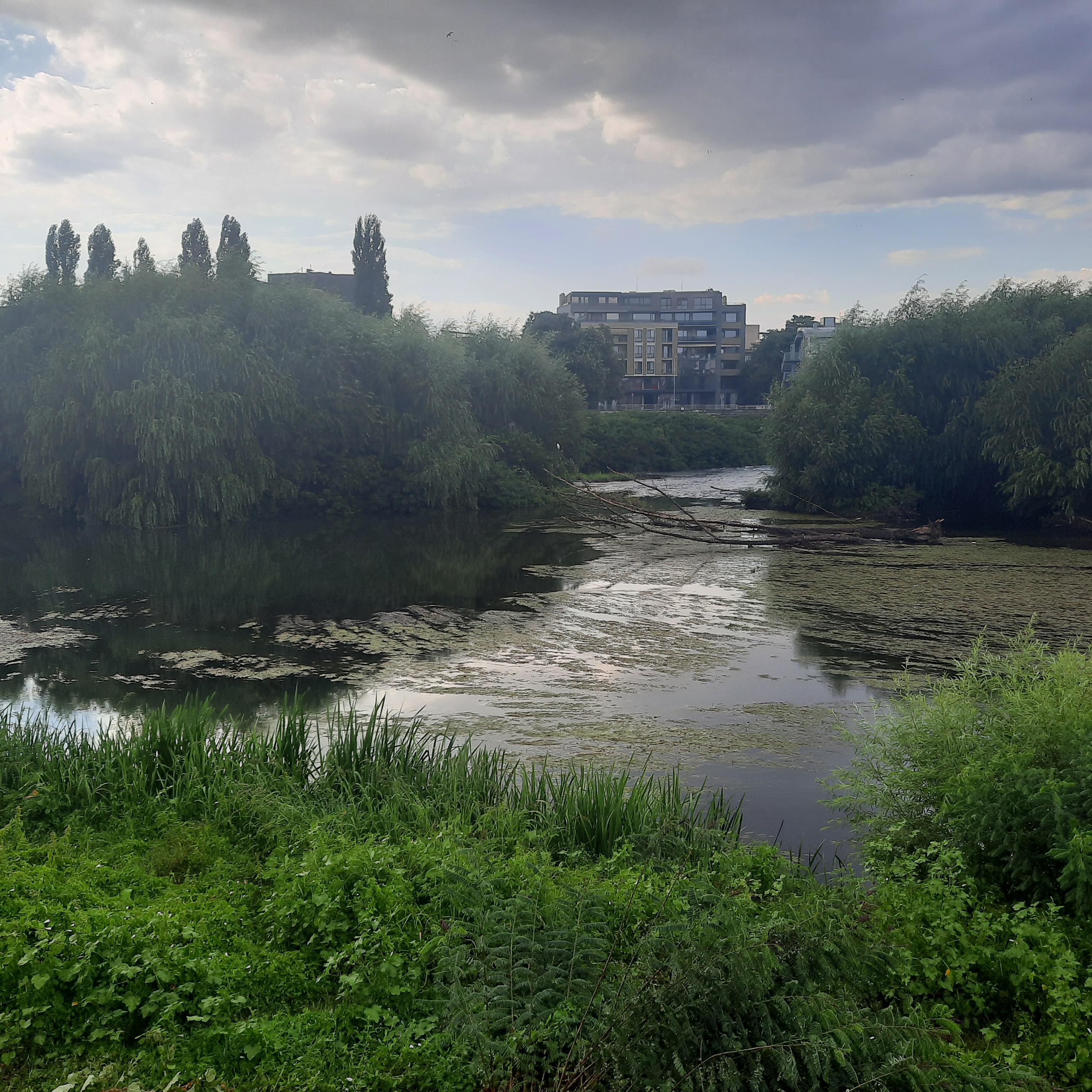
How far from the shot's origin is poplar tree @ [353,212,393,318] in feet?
182

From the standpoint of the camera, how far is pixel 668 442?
53844 millimetres

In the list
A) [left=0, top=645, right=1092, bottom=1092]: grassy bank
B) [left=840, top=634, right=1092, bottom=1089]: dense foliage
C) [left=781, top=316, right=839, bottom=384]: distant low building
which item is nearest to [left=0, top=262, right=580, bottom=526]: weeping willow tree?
[left=0, top=645, right=1092, bottom=1092]: grassy bank

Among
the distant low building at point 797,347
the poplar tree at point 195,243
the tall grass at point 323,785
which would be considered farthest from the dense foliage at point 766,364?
the tall grass at point 323,785

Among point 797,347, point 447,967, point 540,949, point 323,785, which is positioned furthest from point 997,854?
point 797,347

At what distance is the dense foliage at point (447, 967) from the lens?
336 centimetres

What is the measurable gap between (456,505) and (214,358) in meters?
8.82

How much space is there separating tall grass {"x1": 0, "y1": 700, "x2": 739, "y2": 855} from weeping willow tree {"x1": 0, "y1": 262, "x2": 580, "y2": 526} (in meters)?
19.9

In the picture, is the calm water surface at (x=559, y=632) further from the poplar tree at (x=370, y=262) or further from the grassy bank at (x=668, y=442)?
the poplar tree at (x=370, y=262)

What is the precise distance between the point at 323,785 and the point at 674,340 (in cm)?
11336

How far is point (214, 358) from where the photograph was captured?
90.6 feet

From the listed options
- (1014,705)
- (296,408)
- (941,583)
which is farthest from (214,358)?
(1014,705)

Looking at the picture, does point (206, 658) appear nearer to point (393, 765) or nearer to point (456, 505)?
point (393, 765)

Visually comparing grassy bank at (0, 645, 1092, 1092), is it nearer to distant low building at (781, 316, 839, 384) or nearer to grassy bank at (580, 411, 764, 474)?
grassy bank at (580, 411, 764, 474)

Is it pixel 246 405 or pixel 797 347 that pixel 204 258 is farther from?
pixel 797 347
